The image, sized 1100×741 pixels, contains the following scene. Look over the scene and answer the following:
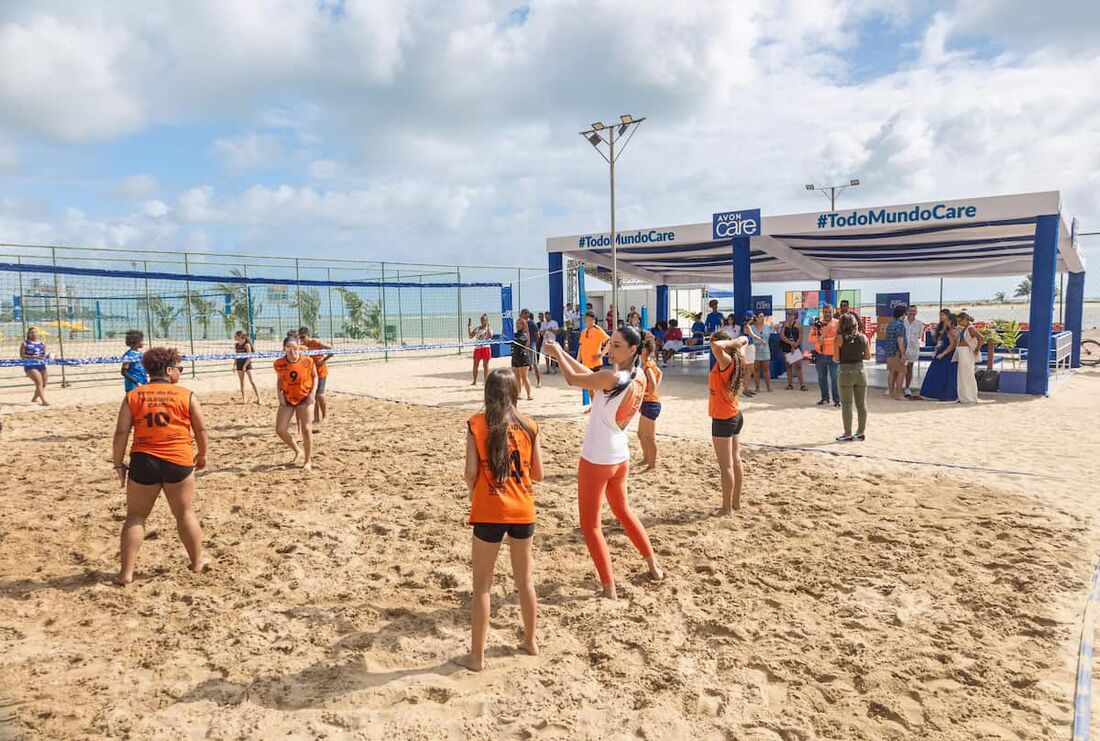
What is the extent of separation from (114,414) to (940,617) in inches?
444

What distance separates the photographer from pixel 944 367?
11039 millimetres

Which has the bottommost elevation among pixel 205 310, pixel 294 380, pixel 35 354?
pixel 294 380

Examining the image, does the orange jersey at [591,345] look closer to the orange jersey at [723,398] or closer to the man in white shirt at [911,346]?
the orange jersey at [723,398]

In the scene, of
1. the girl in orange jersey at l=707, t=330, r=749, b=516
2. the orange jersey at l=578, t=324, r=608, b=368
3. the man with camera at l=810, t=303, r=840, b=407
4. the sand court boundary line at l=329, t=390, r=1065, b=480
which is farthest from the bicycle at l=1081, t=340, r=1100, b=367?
the girl in orange jersey at l=707, t=330, r=749, b=516

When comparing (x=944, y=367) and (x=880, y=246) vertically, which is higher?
(x=880, y=246)

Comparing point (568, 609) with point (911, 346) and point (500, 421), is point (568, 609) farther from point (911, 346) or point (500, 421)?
point (911, 346)

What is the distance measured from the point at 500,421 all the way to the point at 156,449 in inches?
89.8

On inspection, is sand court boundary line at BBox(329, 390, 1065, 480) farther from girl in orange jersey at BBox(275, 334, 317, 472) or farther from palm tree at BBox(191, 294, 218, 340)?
palm tree at BBox(191, 294, 218, 340)

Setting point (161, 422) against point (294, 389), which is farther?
point (294, 389)

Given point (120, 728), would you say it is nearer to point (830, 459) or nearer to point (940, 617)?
point (940, 617)

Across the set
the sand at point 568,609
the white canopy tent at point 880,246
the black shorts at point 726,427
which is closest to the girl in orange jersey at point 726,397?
the black shorts at point 726,427

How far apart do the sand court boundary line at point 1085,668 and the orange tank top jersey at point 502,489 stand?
7.38ft

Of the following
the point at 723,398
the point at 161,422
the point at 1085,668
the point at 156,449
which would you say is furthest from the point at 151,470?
the point at 1085,668

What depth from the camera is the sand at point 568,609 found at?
277cm
